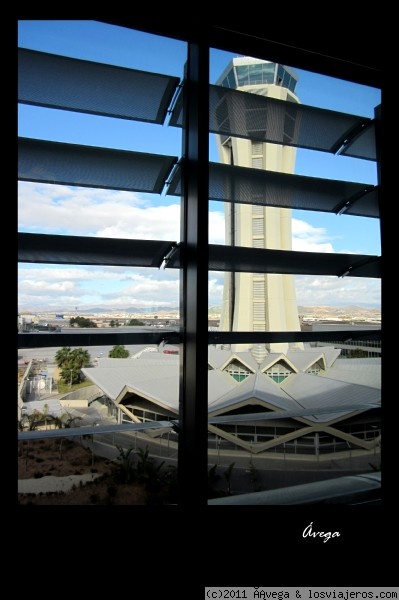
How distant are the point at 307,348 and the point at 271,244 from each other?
61 centimetres

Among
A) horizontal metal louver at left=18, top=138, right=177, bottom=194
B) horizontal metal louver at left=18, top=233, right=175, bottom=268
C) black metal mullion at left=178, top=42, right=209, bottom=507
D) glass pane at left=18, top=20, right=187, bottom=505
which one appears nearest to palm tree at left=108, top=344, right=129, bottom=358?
glass pane at left=18, top=20, right=187, bottom=505

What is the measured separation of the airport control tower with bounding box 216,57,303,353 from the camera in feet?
6.33

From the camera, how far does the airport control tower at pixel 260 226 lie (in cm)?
193

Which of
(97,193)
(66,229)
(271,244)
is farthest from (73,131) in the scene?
(271,244)

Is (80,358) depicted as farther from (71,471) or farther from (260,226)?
(260,226)

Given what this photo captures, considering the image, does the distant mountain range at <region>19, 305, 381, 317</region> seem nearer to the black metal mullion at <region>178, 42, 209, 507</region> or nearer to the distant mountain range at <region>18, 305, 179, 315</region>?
the distant mountain range at <region>18, 305, 179, 315</region>

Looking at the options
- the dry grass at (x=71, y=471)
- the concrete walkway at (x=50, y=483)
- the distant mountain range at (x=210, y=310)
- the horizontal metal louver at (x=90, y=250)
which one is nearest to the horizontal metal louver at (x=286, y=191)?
the horizontal metal louver at (x=90, y=250)

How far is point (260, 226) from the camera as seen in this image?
205cm

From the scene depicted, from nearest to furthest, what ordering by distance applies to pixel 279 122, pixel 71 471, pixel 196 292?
pixel 196 292
pixel 71 471
pixel 279 122

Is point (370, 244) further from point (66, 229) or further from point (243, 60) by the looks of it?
point (66, 229)

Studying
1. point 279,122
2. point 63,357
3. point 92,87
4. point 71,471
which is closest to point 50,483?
point 71,471

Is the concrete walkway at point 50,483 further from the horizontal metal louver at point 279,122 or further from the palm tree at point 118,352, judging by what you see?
the horizontal metal louver at point 279,122

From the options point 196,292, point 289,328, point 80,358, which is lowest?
point 80,358

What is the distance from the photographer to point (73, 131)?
1.73 meters
